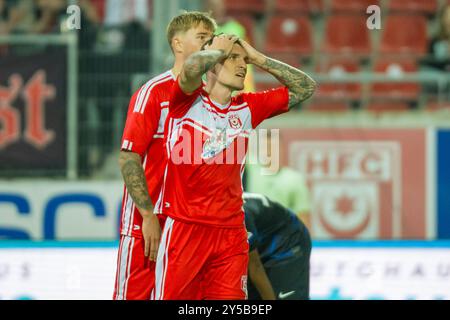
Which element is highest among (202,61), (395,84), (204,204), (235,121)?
(395,84)

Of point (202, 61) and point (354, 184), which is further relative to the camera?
point (354, 184)

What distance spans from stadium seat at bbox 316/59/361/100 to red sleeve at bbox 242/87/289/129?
3899 mm

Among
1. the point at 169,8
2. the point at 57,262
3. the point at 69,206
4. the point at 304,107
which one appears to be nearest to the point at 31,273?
the point at 57,262

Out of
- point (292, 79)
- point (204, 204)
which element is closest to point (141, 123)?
point (204, 204)

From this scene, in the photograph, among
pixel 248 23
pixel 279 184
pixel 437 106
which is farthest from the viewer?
pixel 248 23

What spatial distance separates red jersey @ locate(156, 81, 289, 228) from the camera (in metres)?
4.79

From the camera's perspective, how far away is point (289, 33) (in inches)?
404

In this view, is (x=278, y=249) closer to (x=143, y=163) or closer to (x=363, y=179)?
(x=143, y=163)

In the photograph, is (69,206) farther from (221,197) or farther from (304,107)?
(221,197)

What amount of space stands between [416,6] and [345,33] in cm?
74

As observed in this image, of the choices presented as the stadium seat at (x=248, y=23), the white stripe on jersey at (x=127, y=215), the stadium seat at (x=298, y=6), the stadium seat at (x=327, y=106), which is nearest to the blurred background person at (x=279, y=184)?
the stadium seat at (x=327, y=106)

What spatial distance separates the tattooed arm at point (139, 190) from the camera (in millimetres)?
4922

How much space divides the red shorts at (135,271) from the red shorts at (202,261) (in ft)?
1.41

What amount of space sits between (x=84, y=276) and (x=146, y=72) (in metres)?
2.05
